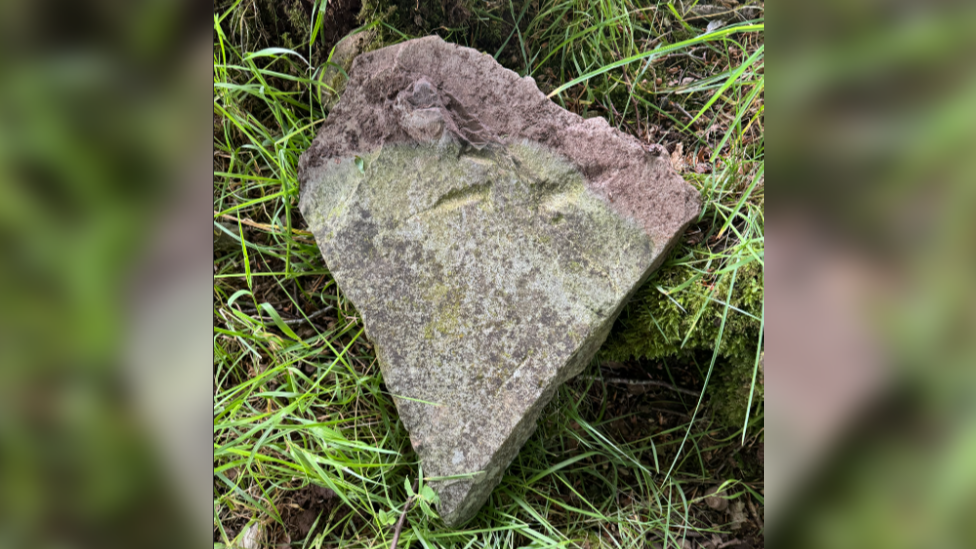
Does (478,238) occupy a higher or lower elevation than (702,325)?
higher

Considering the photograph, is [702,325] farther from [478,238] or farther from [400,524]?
[400,524]

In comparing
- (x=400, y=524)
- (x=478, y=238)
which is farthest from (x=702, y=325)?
(x=400, y=524)

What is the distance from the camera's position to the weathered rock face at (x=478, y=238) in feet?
3.77

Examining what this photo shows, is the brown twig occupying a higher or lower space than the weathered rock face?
lower

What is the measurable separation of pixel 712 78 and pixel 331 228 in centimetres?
105

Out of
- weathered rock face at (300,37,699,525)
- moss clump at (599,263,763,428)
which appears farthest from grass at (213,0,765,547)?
weathered rock face at (300,37,699,525)

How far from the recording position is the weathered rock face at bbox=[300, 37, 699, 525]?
115 centimetres

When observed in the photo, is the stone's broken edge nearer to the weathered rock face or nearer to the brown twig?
the weathered rock face

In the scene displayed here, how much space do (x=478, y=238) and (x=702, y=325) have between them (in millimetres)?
530

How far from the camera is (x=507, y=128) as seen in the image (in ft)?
3.97

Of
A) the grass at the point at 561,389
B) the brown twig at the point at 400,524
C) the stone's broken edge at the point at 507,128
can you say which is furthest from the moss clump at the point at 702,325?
the brown twig at the point at 400,524
